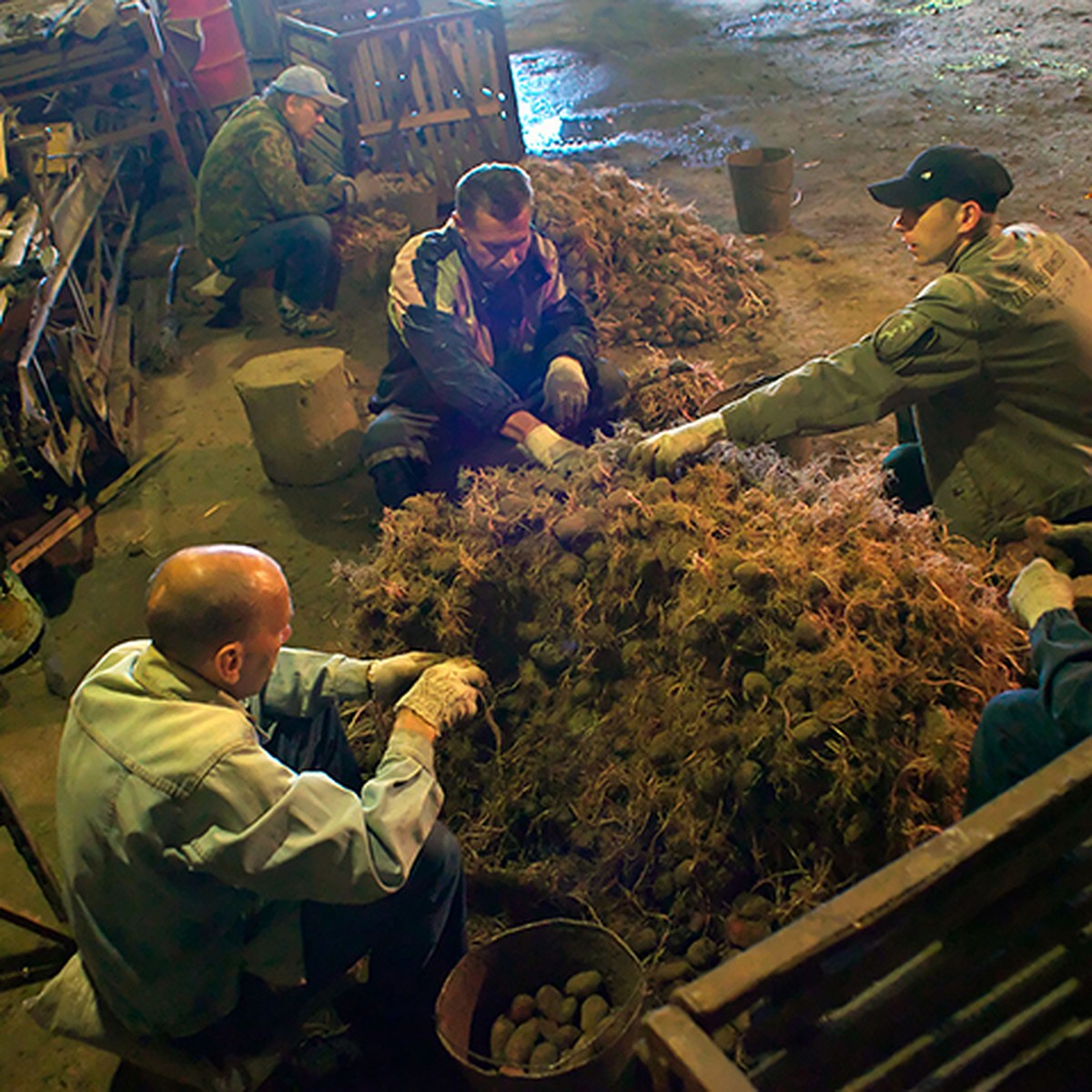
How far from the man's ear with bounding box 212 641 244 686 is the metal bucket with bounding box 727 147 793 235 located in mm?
5804

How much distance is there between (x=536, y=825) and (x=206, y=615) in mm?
1438

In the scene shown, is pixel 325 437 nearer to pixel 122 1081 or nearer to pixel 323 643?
pixel 323 643

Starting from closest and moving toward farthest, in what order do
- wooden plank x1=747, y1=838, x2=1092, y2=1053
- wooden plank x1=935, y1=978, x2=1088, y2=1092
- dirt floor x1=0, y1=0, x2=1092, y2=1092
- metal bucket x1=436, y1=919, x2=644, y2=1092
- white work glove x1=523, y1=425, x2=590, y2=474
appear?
wooden plank x1=747, y1=838, x2=1092, y2=1053, wooden plank x1=935, y1=978, x2=1088, y2=1092, metal bucket x1=436, y1=919, x2=644, y2=1092, white work glove x1=523, y1=425, x2=590, y2=474, dirt floor x1=0, y1=0, x2=1092, y2=1092

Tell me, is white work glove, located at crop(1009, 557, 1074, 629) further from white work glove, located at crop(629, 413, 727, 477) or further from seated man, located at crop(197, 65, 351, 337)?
seated man, located at crop(197, 65, 351, 337)

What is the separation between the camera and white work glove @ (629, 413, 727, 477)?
3.13 meters

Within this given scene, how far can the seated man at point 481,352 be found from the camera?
12.8ft

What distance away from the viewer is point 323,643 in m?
4.15

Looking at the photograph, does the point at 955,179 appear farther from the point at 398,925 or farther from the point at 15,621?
the point at 15,621

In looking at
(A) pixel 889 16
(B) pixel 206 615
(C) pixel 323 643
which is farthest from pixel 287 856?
(A) pixel 889 16

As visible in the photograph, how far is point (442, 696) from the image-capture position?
2.41 m

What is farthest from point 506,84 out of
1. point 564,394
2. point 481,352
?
point 564,394

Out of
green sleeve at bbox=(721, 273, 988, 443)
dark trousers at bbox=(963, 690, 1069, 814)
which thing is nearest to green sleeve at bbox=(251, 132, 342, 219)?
green sleeve at bbox=(721, 273, 988, 443)

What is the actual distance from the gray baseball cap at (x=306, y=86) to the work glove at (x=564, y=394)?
3382mm

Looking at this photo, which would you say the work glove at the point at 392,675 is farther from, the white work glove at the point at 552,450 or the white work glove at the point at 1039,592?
the white work glove at the point at 1039,592
